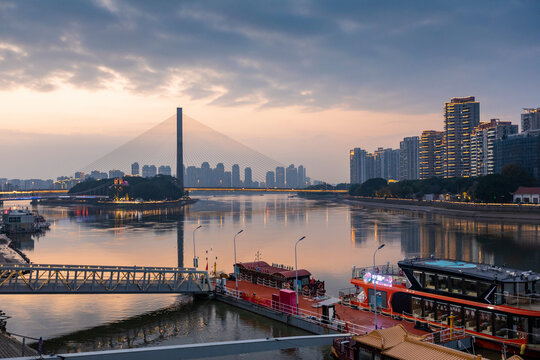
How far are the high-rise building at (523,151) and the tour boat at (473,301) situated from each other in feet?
385

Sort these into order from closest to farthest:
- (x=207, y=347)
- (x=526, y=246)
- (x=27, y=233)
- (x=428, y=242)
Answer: (x=207, y=347)
(x=526, y=246)
(x=428, y=242)
(x=27, y=233)

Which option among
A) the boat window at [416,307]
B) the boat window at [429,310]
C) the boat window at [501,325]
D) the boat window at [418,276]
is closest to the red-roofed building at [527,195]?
the boat window at [418,276]

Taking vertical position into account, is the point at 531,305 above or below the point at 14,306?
above

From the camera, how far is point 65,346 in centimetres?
1739

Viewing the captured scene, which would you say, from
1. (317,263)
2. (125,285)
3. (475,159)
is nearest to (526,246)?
(317,263)

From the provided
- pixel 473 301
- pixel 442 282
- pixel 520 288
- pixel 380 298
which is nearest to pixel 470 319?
pixel 473 301

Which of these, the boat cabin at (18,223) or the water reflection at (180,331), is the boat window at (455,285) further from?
the boat cabin at (18,223)

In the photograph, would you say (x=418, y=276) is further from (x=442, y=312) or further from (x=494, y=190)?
(x=494, y=190)

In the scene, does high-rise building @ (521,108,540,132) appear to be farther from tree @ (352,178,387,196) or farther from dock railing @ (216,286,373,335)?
dock railing @ (216,286,373,335)

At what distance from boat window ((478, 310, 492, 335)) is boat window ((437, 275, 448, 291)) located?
148cm

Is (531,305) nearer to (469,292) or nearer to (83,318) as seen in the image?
(469,292)

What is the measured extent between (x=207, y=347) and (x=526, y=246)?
40.3 metres

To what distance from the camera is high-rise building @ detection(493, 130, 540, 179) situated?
119 meters

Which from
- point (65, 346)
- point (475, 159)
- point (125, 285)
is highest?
point (475, 159)
